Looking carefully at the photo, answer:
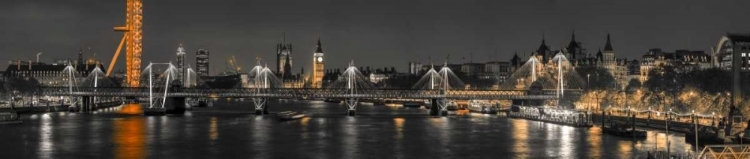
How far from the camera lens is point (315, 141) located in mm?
77438

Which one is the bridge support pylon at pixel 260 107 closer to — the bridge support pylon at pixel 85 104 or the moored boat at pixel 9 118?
the bridge support pylon at pixel 85 104

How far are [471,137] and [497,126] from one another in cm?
1980

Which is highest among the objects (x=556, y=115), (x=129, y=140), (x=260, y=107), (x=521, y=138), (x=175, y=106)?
(x=175, y=106)

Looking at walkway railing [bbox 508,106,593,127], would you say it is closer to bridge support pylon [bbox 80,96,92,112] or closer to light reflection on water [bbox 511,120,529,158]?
light reflection on water [bbox 511,120,529,158]

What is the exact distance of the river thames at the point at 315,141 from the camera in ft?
214

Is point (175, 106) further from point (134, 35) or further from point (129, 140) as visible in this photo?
point (129, 140)

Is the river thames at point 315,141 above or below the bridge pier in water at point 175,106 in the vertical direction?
below

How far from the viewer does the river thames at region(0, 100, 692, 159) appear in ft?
214

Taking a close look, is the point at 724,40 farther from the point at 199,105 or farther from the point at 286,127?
the point at 286,127

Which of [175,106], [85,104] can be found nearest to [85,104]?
[85,104]

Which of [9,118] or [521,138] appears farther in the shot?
[9,118]

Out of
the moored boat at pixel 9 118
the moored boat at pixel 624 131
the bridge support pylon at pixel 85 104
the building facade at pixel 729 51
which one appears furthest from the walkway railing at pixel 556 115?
the bridge support pylon at pixel 85 104

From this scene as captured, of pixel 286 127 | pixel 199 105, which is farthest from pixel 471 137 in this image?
pixel 199 105

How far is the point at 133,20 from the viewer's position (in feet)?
611
